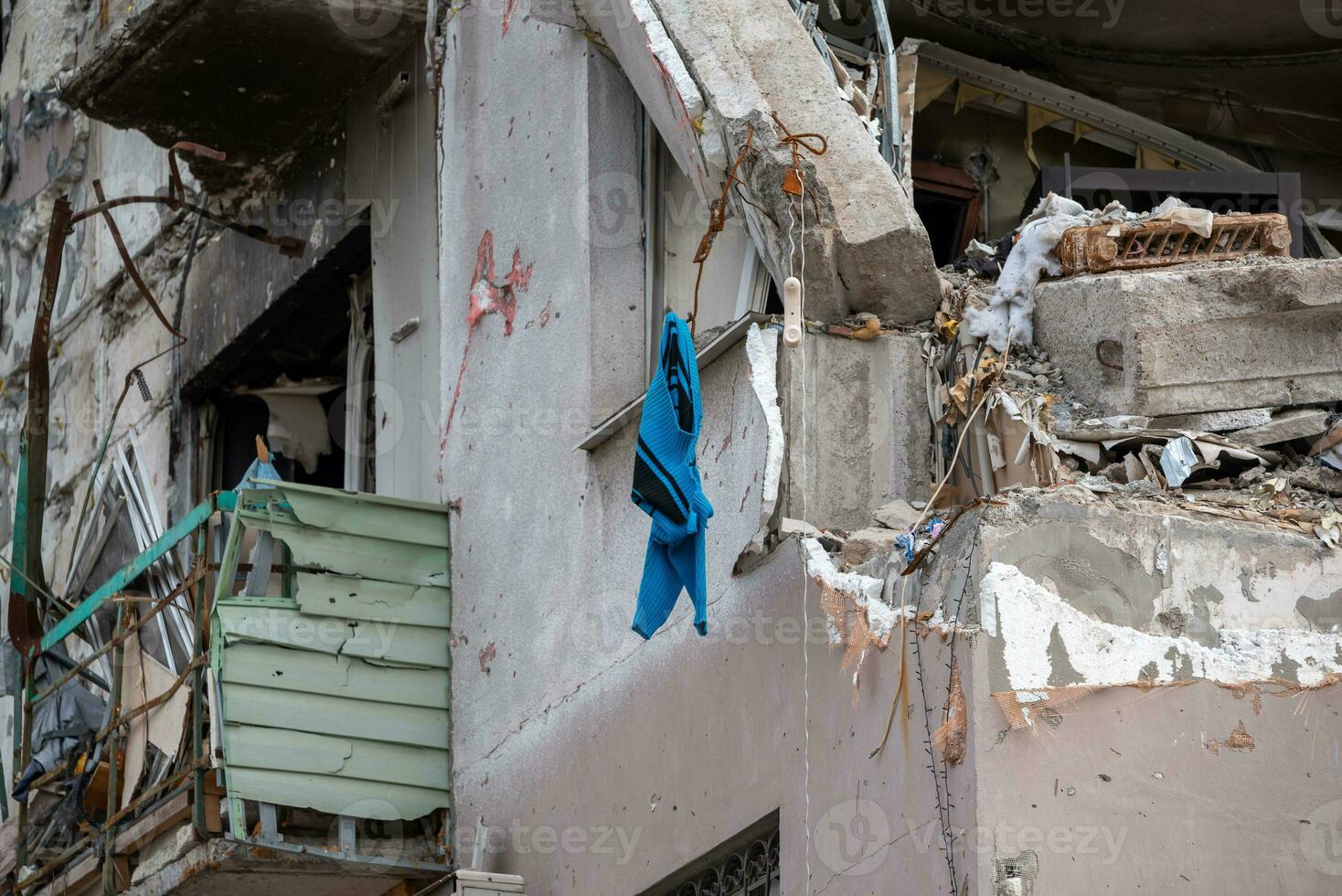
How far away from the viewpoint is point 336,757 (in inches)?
289

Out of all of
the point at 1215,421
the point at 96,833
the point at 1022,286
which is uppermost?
the point at 1022,286

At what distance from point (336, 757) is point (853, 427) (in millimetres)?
2542

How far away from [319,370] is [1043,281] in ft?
19.3

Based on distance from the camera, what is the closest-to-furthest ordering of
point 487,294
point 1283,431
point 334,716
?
point 1283,431
point 334,716
point 487,294

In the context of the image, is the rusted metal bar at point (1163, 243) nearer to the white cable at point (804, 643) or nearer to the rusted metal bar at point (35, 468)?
the white cable at point (804, 643)

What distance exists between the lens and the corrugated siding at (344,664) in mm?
7219

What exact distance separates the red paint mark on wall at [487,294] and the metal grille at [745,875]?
8.46 feet

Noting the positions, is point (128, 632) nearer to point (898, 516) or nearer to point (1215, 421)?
point (898, 516)

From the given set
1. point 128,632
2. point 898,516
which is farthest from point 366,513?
point 898,516

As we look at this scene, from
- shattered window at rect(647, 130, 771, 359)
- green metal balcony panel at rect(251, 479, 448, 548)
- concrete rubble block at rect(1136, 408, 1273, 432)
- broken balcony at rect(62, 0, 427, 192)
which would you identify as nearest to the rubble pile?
concrete rubble block at rect(1136, 408, 1273, 432)

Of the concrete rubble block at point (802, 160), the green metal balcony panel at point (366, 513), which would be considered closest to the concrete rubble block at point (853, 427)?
the concrete rubble block at point (802, 160)

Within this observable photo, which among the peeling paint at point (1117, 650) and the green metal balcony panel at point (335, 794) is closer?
the peeling paint at point (1117, 650)

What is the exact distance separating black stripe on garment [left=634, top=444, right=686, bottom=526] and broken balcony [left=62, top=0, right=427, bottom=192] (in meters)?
4.20

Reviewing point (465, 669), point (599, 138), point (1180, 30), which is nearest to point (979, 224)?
point (1180, 30)
